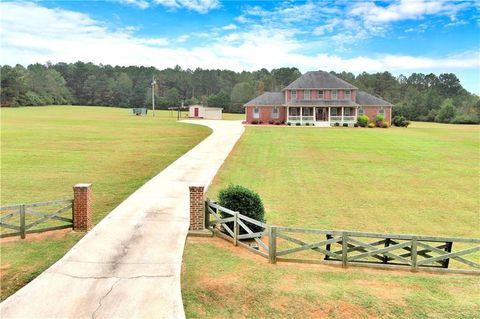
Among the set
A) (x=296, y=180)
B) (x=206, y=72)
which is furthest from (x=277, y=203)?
(x=206, y=72)

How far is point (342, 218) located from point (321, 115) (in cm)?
5144

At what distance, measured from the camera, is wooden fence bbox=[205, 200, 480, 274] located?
1160 centimetres

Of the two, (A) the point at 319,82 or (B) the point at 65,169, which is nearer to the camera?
(B) the point at 65,169

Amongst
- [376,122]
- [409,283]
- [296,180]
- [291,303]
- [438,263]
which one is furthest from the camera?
[376,122]

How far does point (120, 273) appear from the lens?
10664 mm

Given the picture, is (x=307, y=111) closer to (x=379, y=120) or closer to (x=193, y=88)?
(x=379, y=120)

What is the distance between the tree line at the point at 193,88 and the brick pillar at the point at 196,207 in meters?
82.8

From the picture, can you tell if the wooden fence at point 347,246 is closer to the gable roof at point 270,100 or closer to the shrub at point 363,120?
the shrub at point 363,120

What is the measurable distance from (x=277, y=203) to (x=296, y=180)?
5.54 metres

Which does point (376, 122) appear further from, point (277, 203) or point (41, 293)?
point (41, 293)

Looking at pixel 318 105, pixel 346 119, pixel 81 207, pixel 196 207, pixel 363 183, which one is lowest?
pixel 363 183

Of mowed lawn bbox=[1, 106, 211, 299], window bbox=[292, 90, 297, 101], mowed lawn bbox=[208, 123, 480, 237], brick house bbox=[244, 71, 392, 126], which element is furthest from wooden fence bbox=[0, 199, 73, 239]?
window bbox=[292, 90, 297, 101]

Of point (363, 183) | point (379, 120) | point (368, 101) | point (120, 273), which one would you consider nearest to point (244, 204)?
point (120, 273)

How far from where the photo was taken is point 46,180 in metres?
23.2
